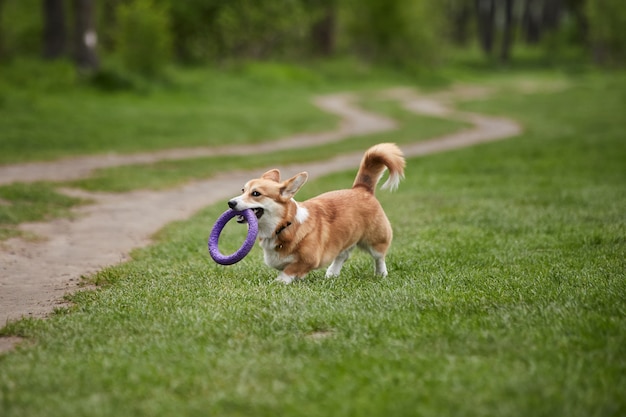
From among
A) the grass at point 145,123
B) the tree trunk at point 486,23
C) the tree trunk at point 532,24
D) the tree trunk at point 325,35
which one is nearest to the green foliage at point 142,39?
the grass at point 145,123

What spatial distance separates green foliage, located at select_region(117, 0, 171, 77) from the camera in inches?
1017

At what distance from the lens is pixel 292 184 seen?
6.19 m

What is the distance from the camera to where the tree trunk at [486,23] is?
61.2 m

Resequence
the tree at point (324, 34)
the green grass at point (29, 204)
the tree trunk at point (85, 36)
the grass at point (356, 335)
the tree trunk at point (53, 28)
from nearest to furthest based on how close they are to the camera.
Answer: the grass at point (356, 335)
the green grass at point (29, 204)
the tree trunk at point (85, 36)
the tree trunk at point (53, 28)
the tree at point (324, 34)

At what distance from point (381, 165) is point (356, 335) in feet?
8.78

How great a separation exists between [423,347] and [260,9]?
32.6 metres

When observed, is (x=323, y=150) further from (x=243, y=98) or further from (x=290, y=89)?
(x=290, y=89)

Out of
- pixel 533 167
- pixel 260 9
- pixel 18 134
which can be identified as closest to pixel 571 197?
pixel 533 167

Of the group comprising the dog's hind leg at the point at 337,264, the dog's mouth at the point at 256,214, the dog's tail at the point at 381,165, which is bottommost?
the dog's hind leg at the point at 337,264

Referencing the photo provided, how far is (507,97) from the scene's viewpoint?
3391 cm

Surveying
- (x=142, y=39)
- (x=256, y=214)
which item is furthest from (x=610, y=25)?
(x=256, y=214)

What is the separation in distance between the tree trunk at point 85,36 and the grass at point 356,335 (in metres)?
17.7

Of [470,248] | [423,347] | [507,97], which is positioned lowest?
[507,97]

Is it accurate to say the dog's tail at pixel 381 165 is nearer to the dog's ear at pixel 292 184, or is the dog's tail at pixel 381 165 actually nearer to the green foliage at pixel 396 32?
the dog's ear at pixel 292 184
